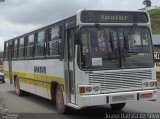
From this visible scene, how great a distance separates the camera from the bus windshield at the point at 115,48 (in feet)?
38.0

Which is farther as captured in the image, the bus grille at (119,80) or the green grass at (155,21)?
the green grass at (155,21)

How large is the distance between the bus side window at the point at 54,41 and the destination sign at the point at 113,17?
1850mm

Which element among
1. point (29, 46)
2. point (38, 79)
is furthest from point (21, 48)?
point (38, 79)

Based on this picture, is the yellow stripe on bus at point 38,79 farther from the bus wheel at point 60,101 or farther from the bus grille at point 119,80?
the bus grille at point 119,80

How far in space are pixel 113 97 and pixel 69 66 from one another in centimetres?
178

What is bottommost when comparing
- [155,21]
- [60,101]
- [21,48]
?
[60,101]

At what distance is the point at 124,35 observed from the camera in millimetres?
12070

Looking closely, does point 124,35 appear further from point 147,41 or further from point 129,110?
point 129,110

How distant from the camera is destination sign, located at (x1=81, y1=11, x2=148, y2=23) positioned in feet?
38.8

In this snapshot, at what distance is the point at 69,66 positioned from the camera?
41.0 feet

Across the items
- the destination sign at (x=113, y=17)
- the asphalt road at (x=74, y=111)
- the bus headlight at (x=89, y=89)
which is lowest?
the asphalt road at (x=74, y=111)

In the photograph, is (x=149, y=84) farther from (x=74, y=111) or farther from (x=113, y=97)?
(x=74, y=111)

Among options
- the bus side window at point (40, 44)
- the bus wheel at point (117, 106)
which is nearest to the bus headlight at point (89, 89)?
the bus wheel at point (117, 106)

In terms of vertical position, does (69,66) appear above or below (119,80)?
above
